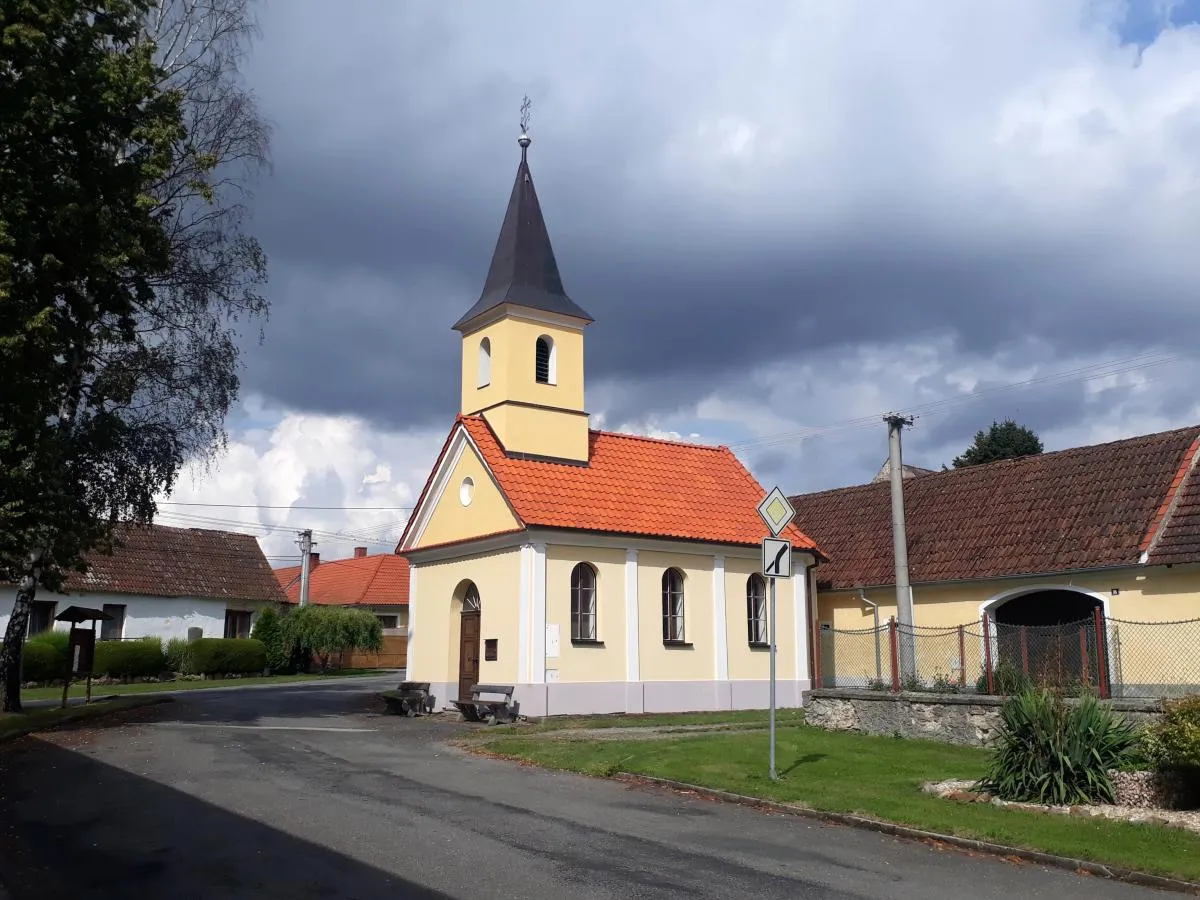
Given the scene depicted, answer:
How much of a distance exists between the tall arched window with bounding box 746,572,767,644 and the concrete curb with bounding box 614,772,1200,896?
42.9 feet

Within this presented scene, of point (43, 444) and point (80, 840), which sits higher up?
point (43, 444)

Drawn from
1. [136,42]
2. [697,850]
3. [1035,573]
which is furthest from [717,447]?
[697,850]

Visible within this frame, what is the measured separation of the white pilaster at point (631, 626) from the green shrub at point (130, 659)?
2295 centimetres

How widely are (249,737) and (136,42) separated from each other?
11970mm

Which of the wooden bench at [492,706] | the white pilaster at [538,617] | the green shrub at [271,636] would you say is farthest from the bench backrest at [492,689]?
the green shrub at [271,636]

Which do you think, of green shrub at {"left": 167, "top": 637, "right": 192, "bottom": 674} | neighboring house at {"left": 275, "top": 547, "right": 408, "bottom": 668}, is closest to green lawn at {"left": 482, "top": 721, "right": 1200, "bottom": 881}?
green shrub at {"left": 167, "top": 637, "right": 192, "bottom": 674}

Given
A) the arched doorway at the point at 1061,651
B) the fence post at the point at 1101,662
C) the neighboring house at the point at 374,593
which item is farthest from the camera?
the neighboring house at the point at 374,593

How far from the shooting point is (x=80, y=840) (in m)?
9.71

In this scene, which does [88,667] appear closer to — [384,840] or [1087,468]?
[384,840]

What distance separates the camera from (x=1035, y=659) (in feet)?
61.1

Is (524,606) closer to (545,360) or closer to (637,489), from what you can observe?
(637,489)

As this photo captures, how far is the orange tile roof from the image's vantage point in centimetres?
2380

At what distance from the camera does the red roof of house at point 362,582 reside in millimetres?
58094

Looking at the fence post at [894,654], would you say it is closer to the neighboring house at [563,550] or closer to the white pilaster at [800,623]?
the neighboring house at [563,550]
